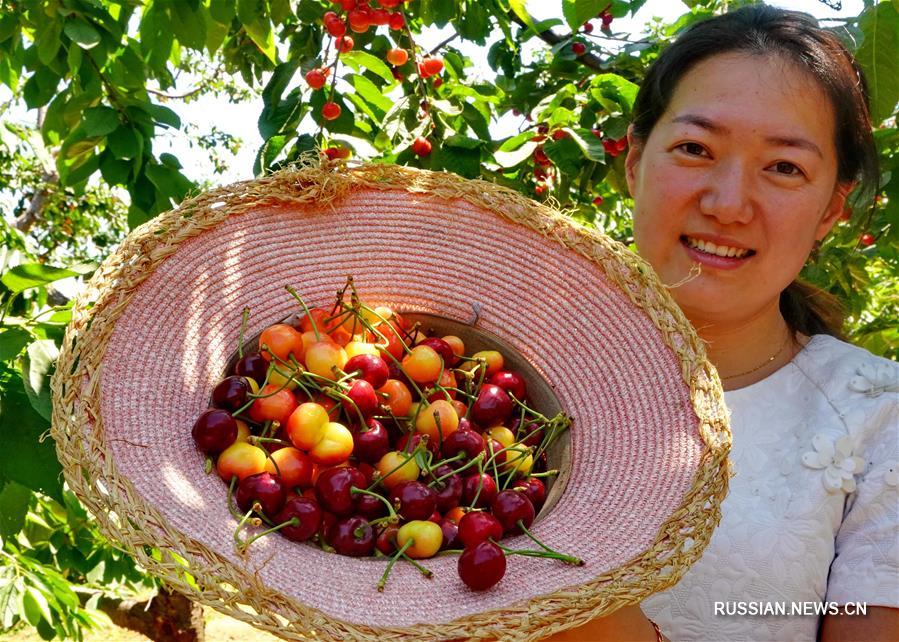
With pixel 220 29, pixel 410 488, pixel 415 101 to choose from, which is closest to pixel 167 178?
pixel 220 29

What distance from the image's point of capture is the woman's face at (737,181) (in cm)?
141

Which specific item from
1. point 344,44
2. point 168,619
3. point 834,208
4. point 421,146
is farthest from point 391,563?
point 168,619

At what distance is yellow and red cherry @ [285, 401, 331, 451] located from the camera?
1.32m

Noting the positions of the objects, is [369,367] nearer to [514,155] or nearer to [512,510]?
[512,510]

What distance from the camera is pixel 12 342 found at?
1.32 m

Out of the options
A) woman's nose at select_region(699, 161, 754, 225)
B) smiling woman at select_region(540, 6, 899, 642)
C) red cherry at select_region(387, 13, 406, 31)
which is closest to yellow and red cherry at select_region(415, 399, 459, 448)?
smiling woman at select_region(540, 6, 899, 642)

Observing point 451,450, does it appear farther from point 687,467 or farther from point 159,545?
point 159,545

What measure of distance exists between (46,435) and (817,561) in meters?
1.25

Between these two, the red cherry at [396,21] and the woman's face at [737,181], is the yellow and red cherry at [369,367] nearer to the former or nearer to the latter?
the woman's face at [737,181]

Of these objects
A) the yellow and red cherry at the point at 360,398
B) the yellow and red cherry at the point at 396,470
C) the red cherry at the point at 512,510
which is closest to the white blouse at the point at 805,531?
the red cherry at the point at 512,510

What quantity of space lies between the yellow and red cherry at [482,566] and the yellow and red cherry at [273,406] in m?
0.42

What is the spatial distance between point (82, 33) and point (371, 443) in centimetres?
116

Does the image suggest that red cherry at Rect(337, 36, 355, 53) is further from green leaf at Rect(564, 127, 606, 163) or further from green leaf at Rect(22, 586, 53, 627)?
green leaf at Rect(22, 586, 53, 627)

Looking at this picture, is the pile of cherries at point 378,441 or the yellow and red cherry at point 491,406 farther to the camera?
the yellow and red cherry at point 491,406
